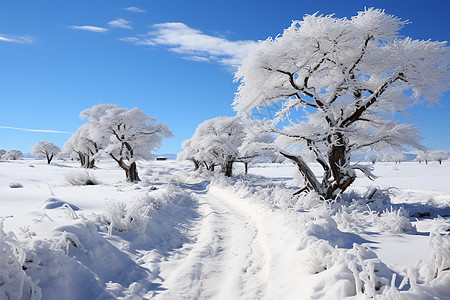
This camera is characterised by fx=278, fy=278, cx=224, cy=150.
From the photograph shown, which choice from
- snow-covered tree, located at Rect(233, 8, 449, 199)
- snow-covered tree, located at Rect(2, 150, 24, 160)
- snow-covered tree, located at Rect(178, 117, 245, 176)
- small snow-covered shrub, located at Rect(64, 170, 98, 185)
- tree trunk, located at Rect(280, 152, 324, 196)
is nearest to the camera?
→ snow-covered tree, located at Rect(233, 8, 449, 199)

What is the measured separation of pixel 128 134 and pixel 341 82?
18.9 m

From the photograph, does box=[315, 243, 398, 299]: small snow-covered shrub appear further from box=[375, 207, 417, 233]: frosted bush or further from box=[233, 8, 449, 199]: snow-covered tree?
box=[233, 8, 449, 199]: snow-covered tree

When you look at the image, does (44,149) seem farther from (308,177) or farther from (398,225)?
(398,225)

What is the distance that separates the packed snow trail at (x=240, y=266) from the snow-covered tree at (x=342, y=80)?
4.18 m

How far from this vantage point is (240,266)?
5020mm

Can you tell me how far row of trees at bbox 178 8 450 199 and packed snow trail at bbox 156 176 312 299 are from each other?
417 centimetres

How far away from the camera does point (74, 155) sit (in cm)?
7044

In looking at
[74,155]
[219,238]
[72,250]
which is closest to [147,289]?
[72,250]

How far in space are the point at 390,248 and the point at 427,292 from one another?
2.22 meters

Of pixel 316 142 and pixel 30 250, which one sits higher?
pixel 316 142

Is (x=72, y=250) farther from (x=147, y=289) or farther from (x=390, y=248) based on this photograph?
(x=390, y=248)

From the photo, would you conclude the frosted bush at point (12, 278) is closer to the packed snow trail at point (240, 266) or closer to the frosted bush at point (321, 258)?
the packed snow trail at point (240, 266)

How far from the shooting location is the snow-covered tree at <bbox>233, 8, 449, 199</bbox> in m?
9.15

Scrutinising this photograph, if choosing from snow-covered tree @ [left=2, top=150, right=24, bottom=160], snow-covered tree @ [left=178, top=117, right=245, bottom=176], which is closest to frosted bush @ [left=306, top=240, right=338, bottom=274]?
snow-covered tree @ [left=178, top=117, right=245, bottom=176]
